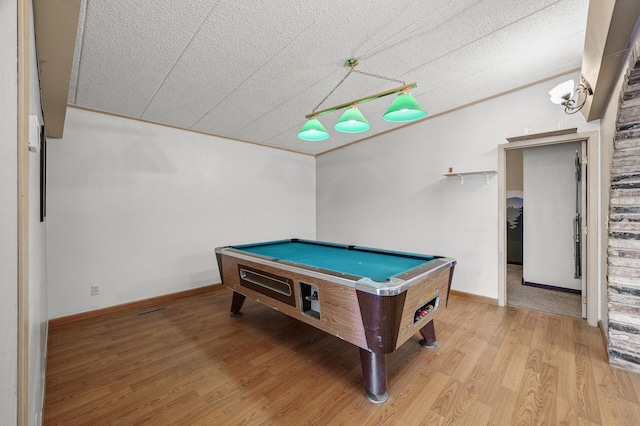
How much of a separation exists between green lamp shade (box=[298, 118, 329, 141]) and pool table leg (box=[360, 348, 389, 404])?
1.80 m

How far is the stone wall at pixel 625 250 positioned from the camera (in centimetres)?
198

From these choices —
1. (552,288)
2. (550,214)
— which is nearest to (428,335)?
(552,288)

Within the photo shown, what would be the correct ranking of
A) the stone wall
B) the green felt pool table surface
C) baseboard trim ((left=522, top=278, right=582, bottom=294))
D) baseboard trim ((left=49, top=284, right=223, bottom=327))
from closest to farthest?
the stone wall → the green felt pool table surface → baseboard trim ((left=49, top=284, right=223, bottom=327)) → baseboard trim ((left=522, top=278, right=582, bottom=294))

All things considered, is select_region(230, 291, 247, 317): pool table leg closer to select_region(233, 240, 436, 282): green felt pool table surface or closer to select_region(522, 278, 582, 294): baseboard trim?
select_region(233, 240, 436, 282): green felt pool table surface

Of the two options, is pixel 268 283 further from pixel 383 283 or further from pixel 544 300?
pixel 544 300

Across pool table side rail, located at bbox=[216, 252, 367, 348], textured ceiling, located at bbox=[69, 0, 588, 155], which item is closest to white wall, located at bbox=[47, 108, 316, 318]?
textured ceiling, located at bbox=[69, 0, 588, 155]

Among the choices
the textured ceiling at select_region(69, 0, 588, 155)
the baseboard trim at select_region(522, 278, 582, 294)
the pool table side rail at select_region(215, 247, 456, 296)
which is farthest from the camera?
the baseboard trim at select_region(522, 278, 582, 294)

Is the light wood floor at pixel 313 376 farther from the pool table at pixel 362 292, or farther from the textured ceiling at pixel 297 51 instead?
the textured ceiling at pixel 297 51

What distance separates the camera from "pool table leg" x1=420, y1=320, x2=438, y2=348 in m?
2.36

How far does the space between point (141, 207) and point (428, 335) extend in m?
3.51

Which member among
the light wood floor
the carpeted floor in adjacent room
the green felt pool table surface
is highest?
the green felt pool table surface

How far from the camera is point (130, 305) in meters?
3.26

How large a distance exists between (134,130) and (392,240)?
3.86 metres

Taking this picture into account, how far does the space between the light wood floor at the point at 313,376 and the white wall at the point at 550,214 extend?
152 centimetres
